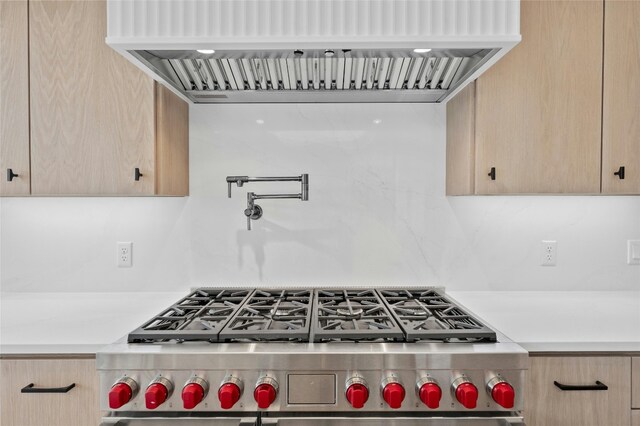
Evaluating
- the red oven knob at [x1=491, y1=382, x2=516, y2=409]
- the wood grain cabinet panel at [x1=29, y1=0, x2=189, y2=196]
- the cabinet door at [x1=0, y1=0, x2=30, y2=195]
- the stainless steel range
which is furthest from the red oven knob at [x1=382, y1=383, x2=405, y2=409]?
the cabinet door at [x1=0, y1=0, x2=30, y2=195]

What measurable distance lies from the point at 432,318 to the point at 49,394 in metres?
1.18

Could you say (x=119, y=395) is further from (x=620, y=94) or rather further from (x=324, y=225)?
(x=620, y=94)

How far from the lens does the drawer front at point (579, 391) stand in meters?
1.20

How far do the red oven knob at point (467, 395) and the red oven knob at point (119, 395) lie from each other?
849 mm

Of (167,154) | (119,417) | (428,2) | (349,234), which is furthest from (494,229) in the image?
(119,417)

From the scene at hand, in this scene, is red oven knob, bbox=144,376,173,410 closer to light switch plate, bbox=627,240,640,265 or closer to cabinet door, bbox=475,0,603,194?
cabinet door, bbox=475,0,603,194

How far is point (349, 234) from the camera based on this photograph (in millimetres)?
1851

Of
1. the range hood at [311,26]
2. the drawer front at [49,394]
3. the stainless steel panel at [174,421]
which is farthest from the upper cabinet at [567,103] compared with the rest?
the drawer front at [49,394]

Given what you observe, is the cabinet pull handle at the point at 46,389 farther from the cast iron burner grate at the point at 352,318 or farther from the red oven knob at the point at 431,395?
the red oven knob at the point at 431,395

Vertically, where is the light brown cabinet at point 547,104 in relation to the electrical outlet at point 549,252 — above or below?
above

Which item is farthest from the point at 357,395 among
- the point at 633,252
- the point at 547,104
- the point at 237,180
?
the point at 633,252

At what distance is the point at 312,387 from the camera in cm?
108

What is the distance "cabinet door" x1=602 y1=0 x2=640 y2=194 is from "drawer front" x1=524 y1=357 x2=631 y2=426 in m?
0.65

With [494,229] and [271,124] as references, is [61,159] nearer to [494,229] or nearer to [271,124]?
[271,124]
